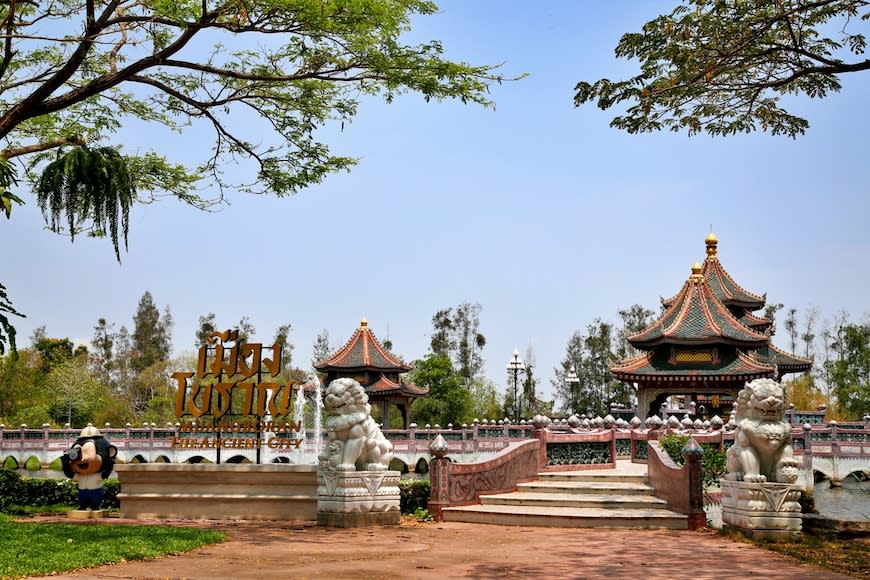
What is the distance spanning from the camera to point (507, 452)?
16547 millimetres

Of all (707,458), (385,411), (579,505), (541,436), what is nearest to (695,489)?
(579,505)

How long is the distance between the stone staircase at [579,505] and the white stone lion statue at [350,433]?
207cm

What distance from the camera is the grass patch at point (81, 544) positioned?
841 centimetres

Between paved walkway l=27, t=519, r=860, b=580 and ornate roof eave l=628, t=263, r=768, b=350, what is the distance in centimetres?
2189

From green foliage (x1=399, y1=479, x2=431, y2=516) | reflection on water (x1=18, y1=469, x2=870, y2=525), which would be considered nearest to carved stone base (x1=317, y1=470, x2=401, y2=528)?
green foliage (x1=399, y1=479, x2=431, y2=516)

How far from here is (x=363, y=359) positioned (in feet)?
162

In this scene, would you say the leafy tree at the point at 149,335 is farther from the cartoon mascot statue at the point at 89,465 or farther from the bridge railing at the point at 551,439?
the cartoon mascot statue at the point at 89,465

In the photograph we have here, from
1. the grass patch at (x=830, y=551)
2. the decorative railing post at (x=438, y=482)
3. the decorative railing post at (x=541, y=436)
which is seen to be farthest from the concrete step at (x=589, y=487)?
the grass patch at (x=830, y=551)

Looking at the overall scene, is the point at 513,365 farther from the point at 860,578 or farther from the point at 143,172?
the point at 860,578

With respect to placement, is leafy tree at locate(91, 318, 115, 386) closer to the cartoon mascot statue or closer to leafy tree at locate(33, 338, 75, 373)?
leafy tree at locate(33, 338, 75, 373)

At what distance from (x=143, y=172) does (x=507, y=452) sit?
786 cm

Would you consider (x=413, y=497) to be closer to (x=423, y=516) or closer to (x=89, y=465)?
(x=423, y=516)

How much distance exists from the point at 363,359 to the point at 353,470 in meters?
36.6

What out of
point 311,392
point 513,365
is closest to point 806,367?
point 513,365
